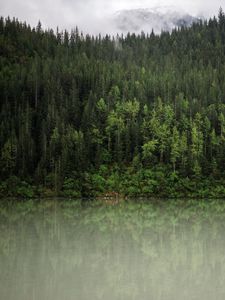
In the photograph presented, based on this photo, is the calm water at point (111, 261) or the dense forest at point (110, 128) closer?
the calm water at point (111, 261)

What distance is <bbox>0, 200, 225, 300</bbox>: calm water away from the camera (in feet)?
60.1

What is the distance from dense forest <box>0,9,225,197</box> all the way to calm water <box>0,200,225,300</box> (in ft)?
141

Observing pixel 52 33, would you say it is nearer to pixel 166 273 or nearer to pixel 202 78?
pixel 202 78

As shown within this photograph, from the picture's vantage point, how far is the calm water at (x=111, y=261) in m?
18.3

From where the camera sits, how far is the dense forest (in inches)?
3354

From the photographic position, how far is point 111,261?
2428 cm

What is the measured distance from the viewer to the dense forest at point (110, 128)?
3354 inches

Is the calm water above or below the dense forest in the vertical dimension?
below

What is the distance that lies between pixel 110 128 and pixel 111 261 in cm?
7666

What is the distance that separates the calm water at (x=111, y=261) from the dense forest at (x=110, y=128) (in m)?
42.9

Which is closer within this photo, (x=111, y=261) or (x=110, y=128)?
(x=111, y=261)

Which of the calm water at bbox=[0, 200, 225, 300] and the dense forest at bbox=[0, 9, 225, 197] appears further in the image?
the dense forest at bbox=[0, 9, 225, 197]

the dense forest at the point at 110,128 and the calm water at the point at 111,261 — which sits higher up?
the dense forest at the point at 110,128

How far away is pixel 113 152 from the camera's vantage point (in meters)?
96.9
